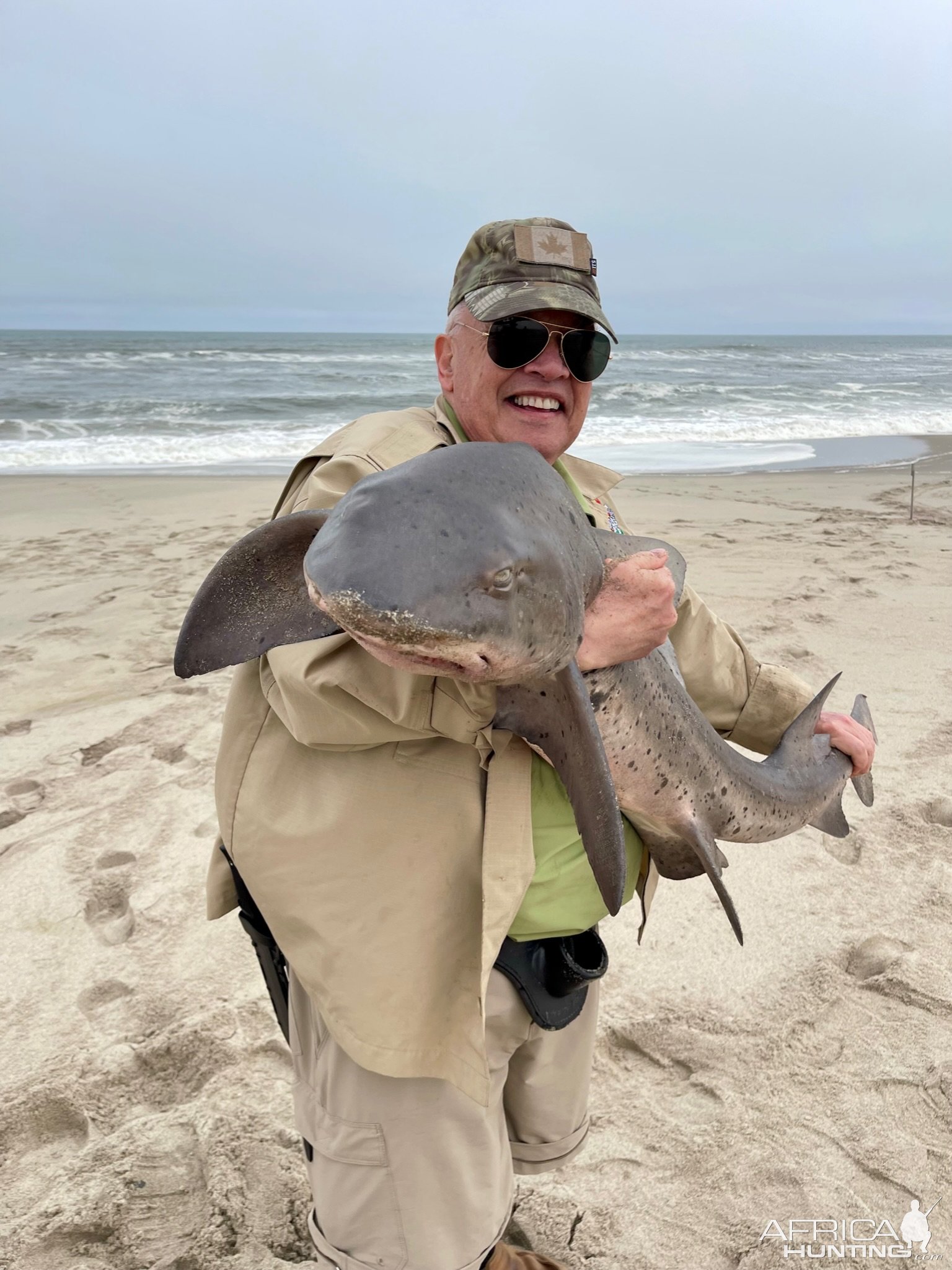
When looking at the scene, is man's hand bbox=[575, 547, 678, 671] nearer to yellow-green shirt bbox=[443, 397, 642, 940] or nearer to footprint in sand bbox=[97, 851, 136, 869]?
yellow-green shirt bbox=[443, 397, 642, 940]

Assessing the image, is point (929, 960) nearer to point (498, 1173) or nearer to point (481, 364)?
point (498, 1173)

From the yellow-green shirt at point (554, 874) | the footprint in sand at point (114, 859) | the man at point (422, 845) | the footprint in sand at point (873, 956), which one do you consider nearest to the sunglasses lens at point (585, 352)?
the man at point (422, 845)

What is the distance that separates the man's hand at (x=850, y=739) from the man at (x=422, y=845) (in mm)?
933

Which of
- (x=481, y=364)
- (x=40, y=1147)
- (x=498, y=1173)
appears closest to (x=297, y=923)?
(x=498, y=1173)

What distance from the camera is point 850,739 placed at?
2418 millimetres

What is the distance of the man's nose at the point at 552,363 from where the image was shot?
1.91 m

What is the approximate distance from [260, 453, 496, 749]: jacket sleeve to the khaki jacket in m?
0.03

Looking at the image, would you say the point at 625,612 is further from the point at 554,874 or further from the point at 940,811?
the point at 940,811

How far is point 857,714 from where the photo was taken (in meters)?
2.70

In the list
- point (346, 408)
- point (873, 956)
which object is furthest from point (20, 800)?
point (346, 408)

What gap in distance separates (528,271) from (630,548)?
0.69 m

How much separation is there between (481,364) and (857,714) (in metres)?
1.62

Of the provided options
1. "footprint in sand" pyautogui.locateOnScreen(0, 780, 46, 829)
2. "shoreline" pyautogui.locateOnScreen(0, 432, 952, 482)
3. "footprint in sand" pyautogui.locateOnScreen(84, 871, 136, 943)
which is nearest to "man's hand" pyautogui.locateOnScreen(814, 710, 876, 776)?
"footprint in sand" pyautogui.locateOnScreen(84, 871, 136, 943)

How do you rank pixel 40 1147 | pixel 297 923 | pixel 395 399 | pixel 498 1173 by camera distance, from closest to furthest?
pixel 297 923 → pixel 498 1173 → pixel 40 1147 → pixel 395 399
